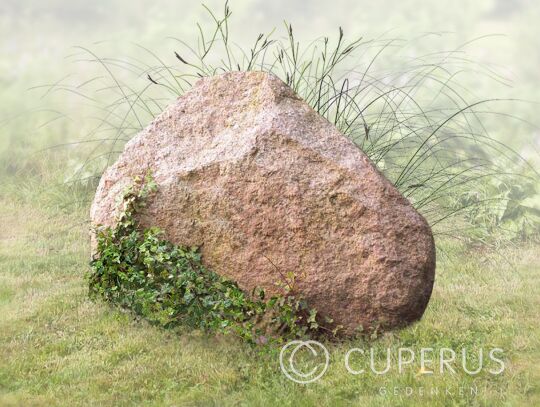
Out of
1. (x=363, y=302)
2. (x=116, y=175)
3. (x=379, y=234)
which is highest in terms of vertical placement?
(x=116, y=175)

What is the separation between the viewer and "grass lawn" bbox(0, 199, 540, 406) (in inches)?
167

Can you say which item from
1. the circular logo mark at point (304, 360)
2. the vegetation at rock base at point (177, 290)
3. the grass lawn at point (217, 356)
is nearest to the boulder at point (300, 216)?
the vegetation at rock base at point (177, 290)

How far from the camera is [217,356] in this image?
475 cm

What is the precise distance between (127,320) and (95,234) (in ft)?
2.11

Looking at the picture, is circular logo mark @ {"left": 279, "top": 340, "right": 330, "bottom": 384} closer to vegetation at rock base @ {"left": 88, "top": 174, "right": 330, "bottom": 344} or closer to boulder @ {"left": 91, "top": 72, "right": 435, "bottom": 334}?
vegetation at rock base @ {"left": 88, "top": 174, "right": 330, "bottom": 344}

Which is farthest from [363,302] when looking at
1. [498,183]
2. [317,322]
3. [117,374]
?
[498,183]

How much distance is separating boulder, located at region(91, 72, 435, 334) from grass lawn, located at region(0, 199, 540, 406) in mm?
371

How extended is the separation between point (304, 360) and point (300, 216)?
86cm

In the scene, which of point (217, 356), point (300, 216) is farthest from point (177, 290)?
point (300, 216)

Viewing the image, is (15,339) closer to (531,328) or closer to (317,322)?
(317,322)

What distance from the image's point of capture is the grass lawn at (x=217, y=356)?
13.9 ft

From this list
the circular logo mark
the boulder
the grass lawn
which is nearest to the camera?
the grass lawn

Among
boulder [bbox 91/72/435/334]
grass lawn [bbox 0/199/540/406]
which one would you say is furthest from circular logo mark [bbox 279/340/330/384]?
boulder [bbox 91/72/435/334]

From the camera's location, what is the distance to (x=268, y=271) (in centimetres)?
486
